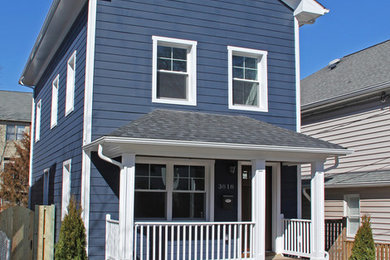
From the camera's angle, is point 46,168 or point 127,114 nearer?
point 127,114

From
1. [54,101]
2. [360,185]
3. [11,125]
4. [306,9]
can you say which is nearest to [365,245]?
[360,185]

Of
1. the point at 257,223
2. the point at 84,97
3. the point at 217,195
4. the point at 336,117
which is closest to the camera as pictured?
the point at 257,223

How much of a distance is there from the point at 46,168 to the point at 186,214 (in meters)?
6.26

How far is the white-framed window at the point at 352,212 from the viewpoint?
13500mm

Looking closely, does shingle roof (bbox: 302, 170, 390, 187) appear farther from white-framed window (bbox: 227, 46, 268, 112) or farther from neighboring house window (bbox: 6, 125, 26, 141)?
neighboring house window (bbox: 6, 125, 26, 141)

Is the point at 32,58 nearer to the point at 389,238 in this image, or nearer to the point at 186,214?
the point at 186,214

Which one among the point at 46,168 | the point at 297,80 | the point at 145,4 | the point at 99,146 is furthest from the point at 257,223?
the point at 46,168

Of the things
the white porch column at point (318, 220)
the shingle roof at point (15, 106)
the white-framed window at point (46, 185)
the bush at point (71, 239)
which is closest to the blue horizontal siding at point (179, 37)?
the bush at point (71, 239)

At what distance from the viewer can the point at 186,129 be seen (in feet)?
31.8

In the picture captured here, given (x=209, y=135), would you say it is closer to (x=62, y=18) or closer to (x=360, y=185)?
(x=360, y=185)

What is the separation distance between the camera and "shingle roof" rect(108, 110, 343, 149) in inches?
361

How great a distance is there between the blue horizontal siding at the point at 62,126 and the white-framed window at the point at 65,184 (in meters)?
0.21

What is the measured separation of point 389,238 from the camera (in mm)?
12094

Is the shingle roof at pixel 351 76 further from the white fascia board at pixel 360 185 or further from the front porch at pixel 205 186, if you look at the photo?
the front porch at pixel 205 186
